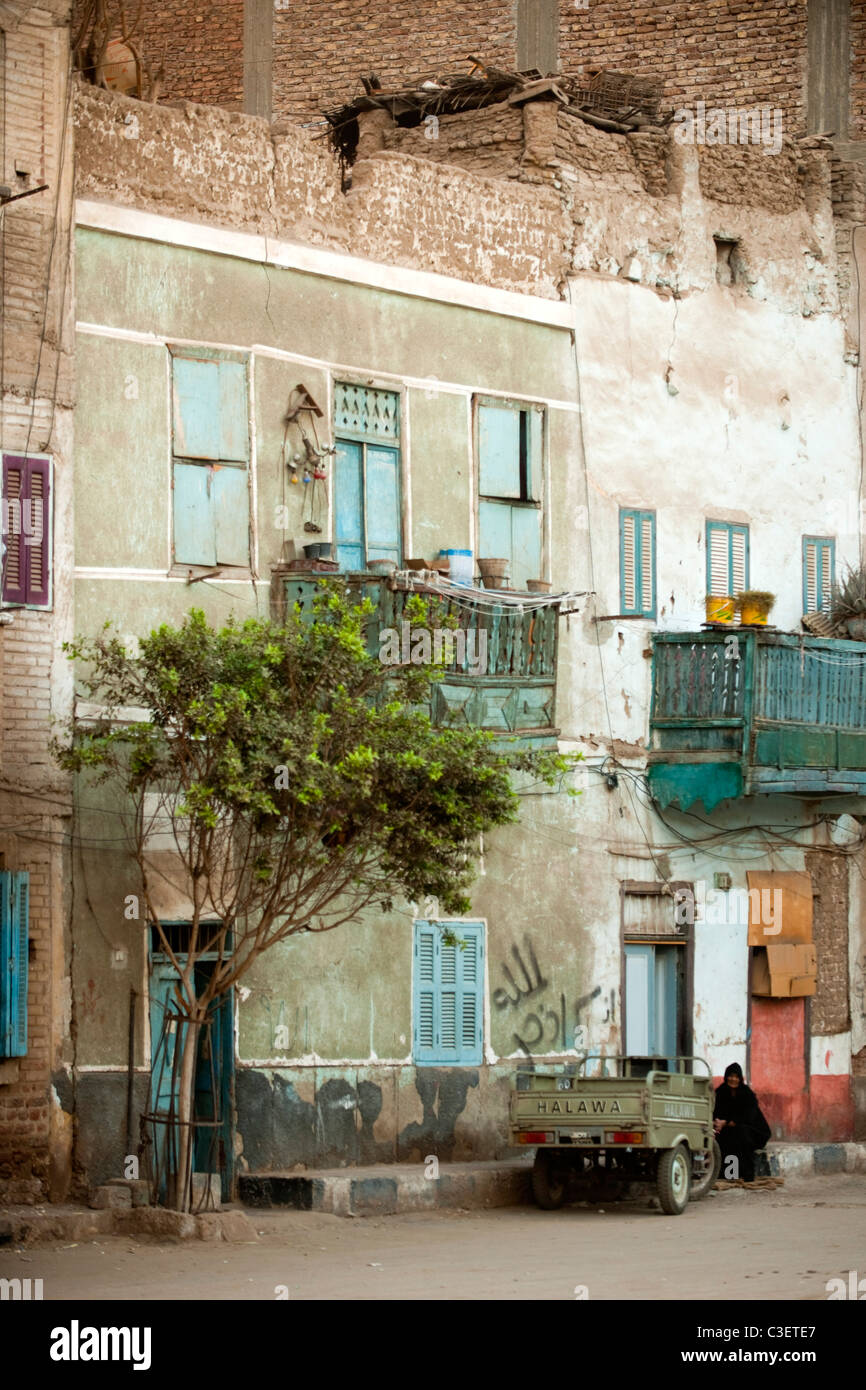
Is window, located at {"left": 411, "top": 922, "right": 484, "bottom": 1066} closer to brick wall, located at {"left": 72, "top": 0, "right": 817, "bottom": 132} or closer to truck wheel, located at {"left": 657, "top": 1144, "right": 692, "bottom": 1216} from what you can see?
truck wheel, located at {"left": 657, "top": 1144, "right": 692, "bottom": 1216}

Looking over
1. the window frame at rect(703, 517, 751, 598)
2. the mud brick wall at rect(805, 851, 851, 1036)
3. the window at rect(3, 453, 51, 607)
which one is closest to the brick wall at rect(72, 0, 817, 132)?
the window frame at rect(703, 517, 751, 598)

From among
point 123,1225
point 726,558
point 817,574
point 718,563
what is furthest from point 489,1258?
point 817,574

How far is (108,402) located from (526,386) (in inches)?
187

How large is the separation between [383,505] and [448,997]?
4327 mm

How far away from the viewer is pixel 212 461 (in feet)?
58.5

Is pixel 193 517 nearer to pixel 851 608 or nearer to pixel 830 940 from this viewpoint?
pixel 851 608

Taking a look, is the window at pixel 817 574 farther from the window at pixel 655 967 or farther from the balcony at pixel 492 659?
the balcony at pixel 492 659

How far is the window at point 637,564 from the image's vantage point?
2089 cm

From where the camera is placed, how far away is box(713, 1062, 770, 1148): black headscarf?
19.5 meters

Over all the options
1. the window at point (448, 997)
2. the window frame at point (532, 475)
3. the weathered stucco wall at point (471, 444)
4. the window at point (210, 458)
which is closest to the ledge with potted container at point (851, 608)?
the weathered stucco wall at point (471, 444)

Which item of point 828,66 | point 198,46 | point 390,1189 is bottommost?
point 390,1189

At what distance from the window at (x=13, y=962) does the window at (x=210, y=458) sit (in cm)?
317

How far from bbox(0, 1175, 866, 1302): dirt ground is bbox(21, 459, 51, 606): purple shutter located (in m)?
4.82

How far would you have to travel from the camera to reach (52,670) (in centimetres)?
1644
